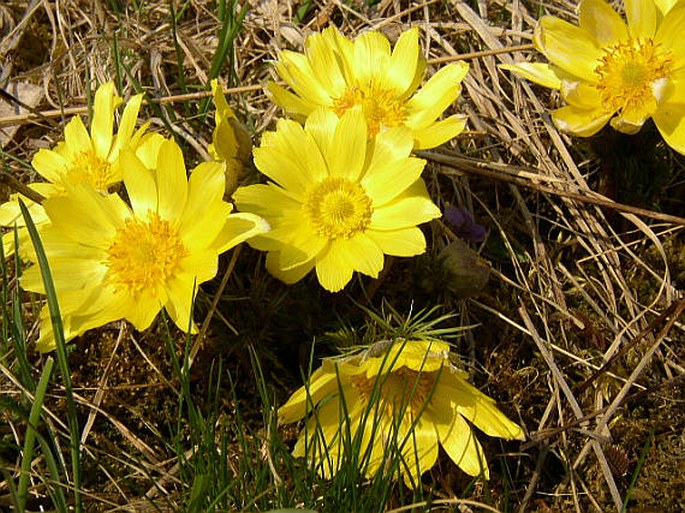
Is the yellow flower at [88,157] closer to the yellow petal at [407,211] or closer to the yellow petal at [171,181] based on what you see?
the yellow petal at [171,181]

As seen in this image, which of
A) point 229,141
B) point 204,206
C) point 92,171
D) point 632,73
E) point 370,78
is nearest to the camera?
point 204,206

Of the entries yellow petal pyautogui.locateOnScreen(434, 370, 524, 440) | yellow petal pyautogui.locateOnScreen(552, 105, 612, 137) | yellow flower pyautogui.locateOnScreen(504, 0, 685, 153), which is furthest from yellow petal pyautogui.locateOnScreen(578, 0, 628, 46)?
yellow petal pyautogui.locateOnScreen(434, 370, 524, 440)

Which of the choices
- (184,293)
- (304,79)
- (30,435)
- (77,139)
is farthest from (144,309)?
(304,79)

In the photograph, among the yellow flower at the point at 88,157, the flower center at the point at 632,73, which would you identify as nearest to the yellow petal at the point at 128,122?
the yellow flower at the point at 88,157

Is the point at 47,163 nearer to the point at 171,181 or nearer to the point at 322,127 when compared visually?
the point at 171,181

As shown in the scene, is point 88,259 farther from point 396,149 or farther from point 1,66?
point 1,66

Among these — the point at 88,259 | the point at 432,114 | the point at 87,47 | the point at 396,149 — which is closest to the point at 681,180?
the point at 432,114
